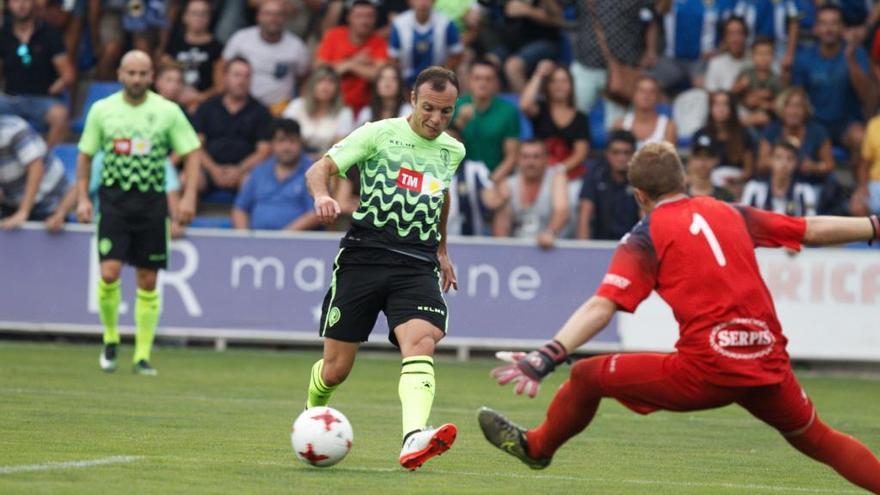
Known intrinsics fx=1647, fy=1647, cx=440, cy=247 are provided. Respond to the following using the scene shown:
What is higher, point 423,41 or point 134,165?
point 423,41

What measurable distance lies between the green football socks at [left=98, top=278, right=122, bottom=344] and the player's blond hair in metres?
7.93

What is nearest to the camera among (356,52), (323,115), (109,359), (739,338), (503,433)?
(739,338)

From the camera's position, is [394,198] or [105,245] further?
[105,245]

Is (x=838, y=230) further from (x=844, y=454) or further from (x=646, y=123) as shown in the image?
(x=646, y=123)

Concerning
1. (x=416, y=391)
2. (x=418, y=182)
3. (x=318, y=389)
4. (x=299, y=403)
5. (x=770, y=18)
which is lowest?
(x=299, y=403)

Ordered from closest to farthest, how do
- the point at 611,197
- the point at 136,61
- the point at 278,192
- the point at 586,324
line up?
the point at 586,324 < the point at 136,61 < the point at 611,197 < the point at 278,192

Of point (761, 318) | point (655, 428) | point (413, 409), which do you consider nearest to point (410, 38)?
point (655, 428)

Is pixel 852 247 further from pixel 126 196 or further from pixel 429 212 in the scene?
pixel 429 212

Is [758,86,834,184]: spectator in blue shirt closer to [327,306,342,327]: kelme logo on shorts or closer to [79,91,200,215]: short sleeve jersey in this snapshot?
[79,91,200,215]: short sleeve jersey

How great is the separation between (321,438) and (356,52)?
12.1 m

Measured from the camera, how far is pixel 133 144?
13766mm

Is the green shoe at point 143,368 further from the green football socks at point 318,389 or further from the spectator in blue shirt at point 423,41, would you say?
the spectator in blue shirt at point 423,41

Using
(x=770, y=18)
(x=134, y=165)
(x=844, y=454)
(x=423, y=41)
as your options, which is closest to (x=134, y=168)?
(x=134, y=165)

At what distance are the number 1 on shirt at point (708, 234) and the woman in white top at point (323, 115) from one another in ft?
39.2
